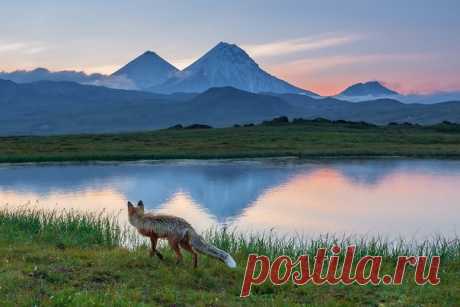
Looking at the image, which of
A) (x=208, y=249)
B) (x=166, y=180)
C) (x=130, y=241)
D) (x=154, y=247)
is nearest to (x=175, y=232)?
(x=208, y=249)

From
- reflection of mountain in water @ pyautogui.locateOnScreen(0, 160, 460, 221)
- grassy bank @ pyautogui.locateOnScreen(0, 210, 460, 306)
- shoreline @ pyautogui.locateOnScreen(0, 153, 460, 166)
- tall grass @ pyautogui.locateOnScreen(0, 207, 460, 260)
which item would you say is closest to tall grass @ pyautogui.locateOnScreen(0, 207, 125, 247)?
tall grass @ pyautogui.locateOnScreen(0, 207, 460, 260)

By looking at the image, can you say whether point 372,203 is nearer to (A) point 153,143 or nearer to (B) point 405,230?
(B) point 405,230

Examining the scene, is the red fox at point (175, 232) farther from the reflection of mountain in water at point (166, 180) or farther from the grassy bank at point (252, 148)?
the grassy bank at point (252, 148)

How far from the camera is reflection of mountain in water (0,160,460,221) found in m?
45.8

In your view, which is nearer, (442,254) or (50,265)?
(50,265)

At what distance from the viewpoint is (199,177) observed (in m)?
58.7

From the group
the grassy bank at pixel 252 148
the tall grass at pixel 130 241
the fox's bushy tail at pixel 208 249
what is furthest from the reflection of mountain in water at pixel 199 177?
the fox's bushy tail at pixel 208 249

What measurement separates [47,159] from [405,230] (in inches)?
2361

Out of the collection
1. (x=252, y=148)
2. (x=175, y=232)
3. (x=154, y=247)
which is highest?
(x=175, y=232)

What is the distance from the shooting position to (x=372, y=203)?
4188 cm

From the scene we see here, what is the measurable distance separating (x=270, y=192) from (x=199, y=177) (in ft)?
42.3

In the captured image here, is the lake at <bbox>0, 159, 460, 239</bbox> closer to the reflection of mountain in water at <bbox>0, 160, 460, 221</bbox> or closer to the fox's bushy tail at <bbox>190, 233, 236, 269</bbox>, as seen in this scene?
the reflection of mountain in water at <bbox>0, 160, 460, 221</bbox>

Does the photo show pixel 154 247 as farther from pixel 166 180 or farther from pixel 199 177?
pixel 199 177

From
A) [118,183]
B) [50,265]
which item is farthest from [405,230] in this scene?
[118,183]
